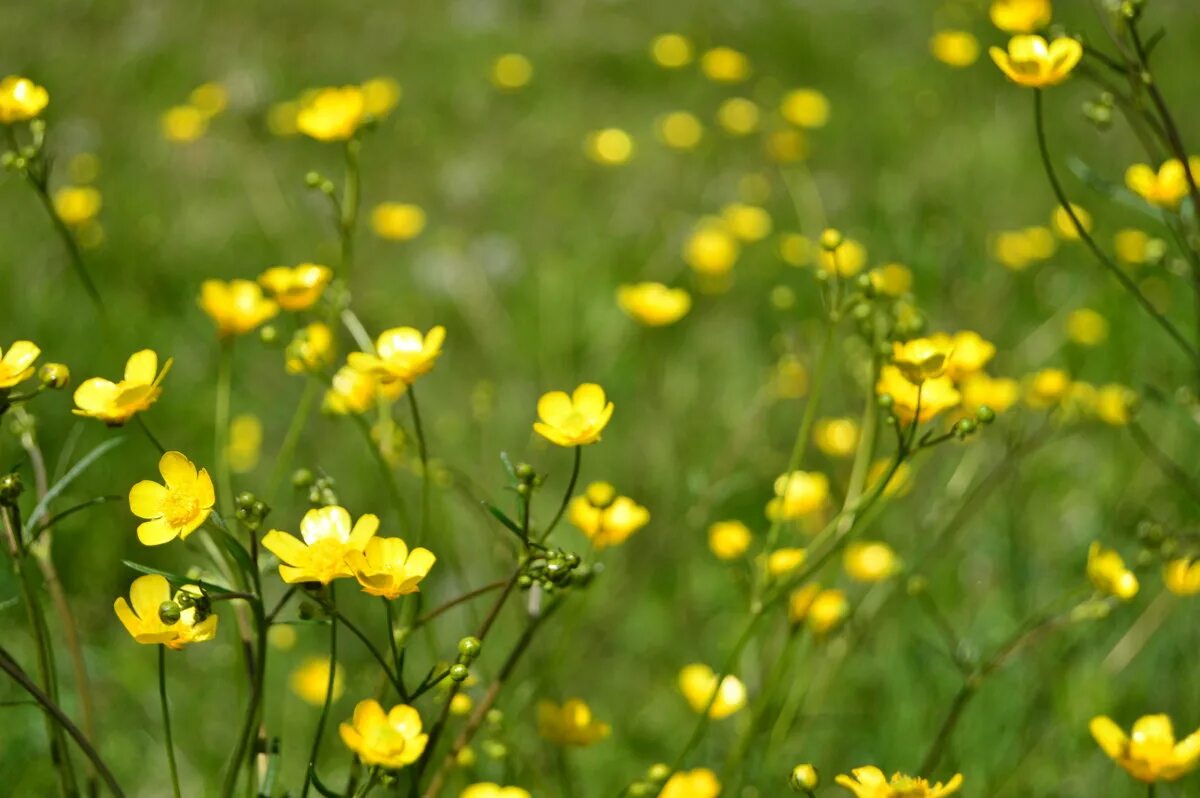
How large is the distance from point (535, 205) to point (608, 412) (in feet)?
9.06

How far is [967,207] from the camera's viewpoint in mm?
3807

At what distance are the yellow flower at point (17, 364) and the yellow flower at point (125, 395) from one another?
0.18 ft

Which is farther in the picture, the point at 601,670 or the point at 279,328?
the point at 279,328

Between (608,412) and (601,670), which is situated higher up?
(608,412)

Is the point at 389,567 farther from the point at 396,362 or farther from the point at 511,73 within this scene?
the point at 511,73

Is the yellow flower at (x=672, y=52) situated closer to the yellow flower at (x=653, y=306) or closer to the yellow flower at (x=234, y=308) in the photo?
the yellow flower at (x=653, y=306)

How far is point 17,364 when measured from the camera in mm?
1117

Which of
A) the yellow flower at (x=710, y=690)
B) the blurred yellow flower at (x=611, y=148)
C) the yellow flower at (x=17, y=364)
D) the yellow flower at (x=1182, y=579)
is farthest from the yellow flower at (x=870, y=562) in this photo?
the blurred yellow flower at (x=611, y=148)

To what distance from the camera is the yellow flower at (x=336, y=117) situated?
5.57ft

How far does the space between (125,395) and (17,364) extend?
114 millimetres

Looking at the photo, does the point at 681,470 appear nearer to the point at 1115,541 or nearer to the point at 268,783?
the point at 1115,541

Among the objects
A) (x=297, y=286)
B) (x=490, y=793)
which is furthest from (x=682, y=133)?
(x=490, y=793)

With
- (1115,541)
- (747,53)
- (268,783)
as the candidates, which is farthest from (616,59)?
(268,783)

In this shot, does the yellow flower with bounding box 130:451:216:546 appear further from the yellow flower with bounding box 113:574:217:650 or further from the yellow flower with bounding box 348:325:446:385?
the yellow flower with bounding box 348:325:446:385
